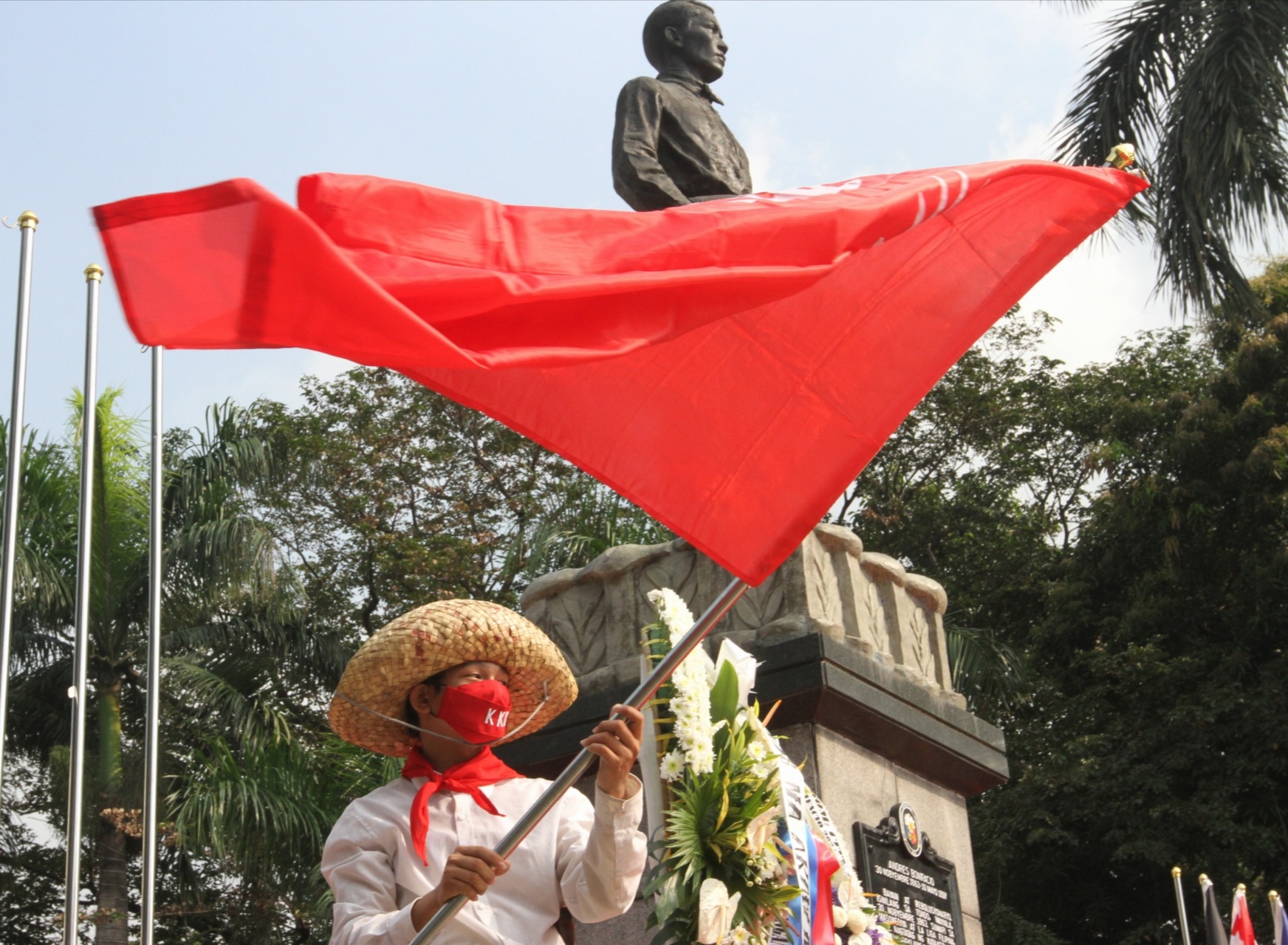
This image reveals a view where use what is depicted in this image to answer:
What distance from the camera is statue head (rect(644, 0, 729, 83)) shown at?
727 centimetres

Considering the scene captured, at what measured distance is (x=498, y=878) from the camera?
352cm

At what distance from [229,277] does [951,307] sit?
1.93 metres

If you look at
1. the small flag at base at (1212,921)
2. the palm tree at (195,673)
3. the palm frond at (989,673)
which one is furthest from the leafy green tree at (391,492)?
the small flag at base at (1212,921)

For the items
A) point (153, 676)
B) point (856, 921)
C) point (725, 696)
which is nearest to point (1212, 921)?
point (856, 921)

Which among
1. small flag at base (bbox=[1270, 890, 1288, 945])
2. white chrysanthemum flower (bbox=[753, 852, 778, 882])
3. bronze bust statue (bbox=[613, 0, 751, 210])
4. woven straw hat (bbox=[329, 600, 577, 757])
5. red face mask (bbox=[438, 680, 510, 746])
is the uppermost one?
bronze bust statue (bbox=[613, 0, 751, 210])

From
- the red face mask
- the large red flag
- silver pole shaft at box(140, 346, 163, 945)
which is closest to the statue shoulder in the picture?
silver pole shaft at box(140, 346, 163, 945)

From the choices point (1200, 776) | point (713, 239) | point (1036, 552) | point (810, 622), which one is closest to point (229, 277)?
point (713, 239)

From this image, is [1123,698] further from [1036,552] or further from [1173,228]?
[1173,228]

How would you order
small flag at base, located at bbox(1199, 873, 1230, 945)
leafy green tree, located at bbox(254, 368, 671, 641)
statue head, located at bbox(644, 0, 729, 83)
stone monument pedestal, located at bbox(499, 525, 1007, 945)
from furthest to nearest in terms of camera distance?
leafy green tree, located at bbox(254, 368, 671, 641) → small flag at base, located at bbox(1199, 873, 1230, 945) → statue head, located at bbox(644, 0, 729, 83) → stone monument pedestal, located at bbox(499, 525, 1007, 945)

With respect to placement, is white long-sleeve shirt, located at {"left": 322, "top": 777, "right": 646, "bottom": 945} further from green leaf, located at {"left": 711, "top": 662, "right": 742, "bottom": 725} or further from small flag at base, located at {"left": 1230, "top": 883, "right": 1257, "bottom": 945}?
small flag at base, located at {"left": 1230, "top": 883, "right": 1257, "bottom": 945}

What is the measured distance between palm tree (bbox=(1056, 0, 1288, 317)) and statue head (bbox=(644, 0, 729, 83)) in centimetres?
884

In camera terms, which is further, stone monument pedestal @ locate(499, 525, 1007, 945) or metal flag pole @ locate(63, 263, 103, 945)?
stone monument pedestal @ locate(499, 525, 1007, 945)

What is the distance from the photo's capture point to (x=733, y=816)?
4414 millimetres

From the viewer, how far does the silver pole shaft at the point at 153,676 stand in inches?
173
